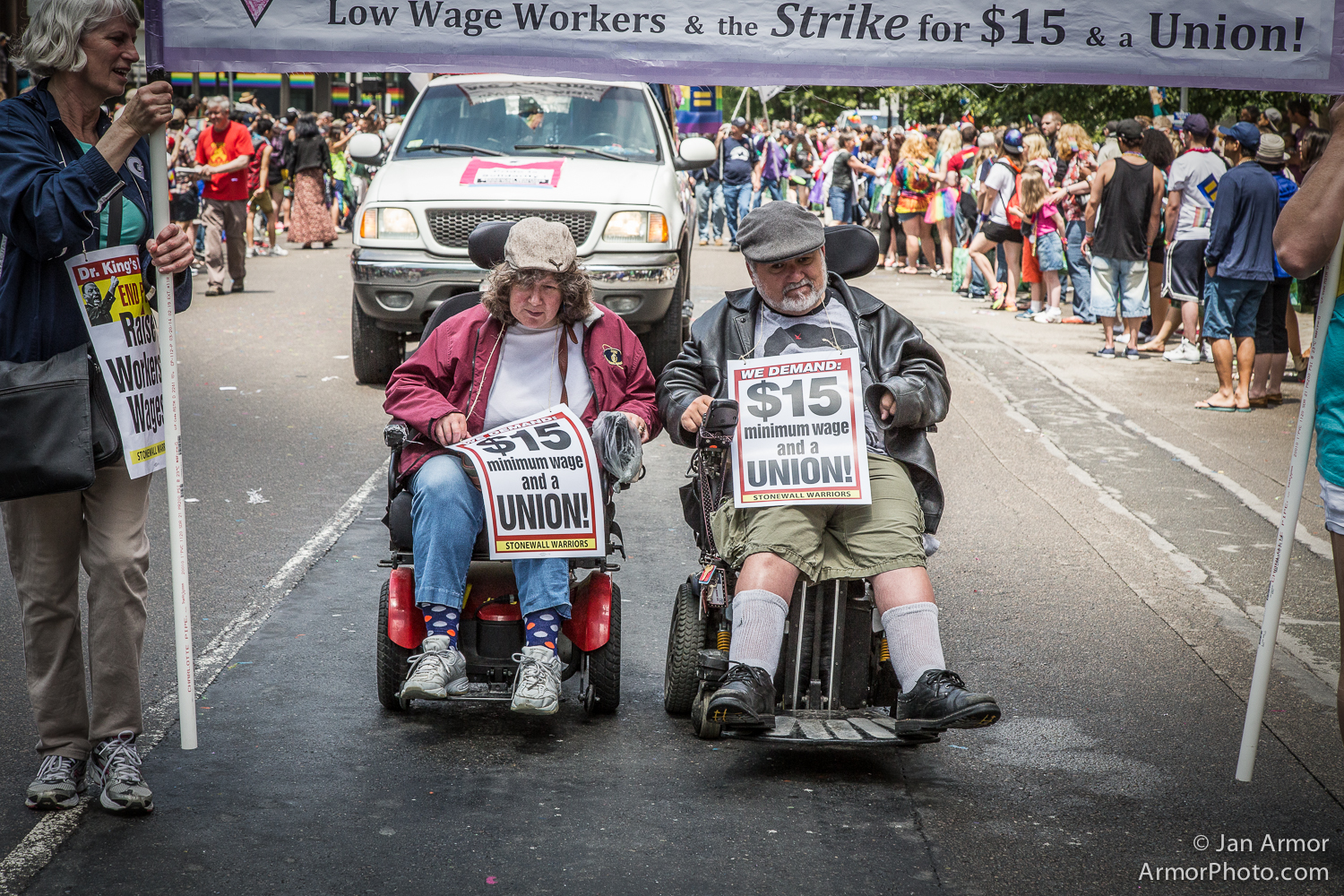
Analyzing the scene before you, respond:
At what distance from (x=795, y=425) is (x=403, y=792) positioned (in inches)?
63.2

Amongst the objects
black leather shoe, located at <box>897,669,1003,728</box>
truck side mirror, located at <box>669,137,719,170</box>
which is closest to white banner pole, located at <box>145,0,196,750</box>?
black leather shoe, located at <box>897,669,1003,728</box>

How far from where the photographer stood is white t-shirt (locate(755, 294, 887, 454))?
15.3ft

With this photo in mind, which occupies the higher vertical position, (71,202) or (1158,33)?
(1158,33)

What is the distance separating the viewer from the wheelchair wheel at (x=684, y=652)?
4586 millimetres

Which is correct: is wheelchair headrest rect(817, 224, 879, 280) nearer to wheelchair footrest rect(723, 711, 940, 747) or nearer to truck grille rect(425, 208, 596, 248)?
wheelchair footrest rect(723, 711, 940, 747)

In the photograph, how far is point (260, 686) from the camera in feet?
16.0

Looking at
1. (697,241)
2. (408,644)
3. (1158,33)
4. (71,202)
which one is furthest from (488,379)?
(697,241)

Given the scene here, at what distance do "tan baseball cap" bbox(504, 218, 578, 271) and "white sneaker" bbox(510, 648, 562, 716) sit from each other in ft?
4.14

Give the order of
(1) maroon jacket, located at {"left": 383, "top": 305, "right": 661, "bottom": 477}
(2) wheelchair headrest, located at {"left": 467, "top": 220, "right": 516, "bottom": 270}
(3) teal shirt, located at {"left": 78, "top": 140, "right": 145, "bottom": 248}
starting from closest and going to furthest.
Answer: (3) teal shirt, located at {"left": 78, "top": 140, "right": 145, "bottom": 248}
(1) maroon jacket, located at {"left": 383, "top": 305, "right": 661, "bottom": 477}
(2) wheelchair headrest, located at {"left": 467, "top": 220, "right": 516, "bottom": 270}

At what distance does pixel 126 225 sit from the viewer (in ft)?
12.3

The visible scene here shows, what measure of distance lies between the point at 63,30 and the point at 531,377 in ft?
6.06

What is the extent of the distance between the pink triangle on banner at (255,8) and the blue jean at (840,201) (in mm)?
19923

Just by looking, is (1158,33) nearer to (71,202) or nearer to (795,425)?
(795,425)

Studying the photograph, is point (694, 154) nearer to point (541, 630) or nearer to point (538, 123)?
point (538, 123)
